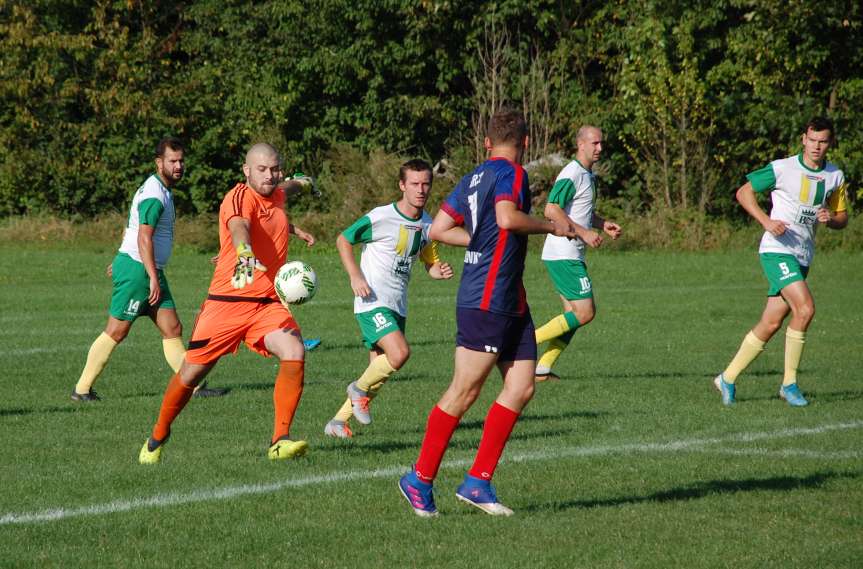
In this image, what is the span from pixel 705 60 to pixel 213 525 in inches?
1144

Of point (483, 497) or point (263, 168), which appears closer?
point (483, 497)

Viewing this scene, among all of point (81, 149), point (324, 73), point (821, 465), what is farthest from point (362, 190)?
point (821, 465)

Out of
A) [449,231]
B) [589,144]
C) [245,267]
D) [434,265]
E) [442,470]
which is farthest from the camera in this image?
[589,144]

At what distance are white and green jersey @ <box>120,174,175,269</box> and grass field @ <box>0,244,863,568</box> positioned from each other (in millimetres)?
1170

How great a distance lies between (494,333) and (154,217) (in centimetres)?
474

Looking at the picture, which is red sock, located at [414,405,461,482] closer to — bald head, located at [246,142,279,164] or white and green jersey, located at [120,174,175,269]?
bald head, located at [246,142,279,164]

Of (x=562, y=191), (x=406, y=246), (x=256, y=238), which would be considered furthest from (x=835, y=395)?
(x=256, y=238)

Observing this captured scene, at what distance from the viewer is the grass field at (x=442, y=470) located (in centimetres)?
560

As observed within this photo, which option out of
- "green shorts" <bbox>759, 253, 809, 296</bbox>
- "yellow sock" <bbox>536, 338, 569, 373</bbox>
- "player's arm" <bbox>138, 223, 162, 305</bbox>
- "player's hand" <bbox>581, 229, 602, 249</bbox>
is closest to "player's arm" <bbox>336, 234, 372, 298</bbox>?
"player's arm" <bbox>138, 223, 162, 305</bbox>

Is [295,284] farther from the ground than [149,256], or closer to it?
farther from the ground

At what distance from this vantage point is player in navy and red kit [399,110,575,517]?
6.06 meters

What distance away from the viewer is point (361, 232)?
8.77 metres

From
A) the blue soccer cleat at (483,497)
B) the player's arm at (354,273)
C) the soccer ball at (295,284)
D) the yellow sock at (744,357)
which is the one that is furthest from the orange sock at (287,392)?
the yellow sock at (744,357)

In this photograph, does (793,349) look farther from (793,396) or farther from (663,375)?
(663,375)
